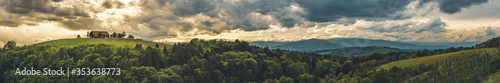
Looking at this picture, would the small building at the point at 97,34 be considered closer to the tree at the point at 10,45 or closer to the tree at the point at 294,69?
the tree at the point at 10,45

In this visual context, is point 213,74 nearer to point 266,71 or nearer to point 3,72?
point 266,71

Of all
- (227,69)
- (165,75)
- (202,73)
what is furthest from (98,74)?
(227,69)

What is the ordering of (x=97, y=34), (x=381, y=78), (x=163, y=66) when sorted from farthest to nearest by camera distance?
(x=97, y=34) → (x=163, y=66) → (x=381, y=78)

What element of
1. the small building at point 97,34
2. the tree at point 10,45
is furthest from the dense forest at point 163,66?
the small building at point 97,34

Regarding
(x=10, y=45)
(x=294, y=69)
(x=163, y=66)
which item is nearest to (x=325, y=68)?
(x=294, y=69)

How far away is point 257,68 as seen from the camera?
507 ft

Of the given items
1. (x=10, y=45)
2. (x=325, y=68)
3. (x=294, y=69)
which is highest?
(x=10, y=45)

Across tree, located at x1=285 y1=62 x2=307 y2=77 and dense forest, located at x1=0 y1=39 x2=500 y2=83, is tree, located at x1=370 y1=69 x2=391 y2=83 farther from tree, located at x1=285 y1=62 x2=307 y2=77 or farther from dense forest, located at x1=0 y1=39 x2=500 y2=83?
tree, located at x1=285 y1=62 x2=307 y2=77

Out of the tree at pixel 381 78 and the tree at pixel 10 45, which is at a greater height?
the tree at pixel 10 45

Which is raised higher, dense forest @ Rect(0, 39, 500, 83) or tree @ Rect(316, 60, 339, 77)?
dense forest @ Rect(0, 39, 500, 83)

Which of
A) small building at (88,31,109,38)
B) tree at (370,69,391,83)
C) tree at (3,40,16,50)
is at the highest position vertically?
small building at (88,31,109,38)

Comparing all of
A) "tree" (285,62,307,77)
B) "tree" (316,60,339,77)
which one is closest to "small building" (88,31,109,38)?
"tree" (285,62,307,77)

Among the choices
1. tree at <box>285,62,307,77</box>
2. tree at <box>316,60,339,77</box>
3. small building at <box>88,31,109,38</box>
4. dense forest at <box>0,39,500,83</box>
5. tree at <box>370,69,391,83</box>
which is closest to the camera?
dense forest at <box>0,39,500,83</box>

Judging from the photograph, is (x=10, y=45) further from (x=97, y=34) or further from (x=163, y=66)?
(x=163, y=66)
